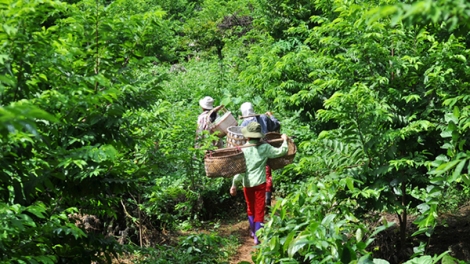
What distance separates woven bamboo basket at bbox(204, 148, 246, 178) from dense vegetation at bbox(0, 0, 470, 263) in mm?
632

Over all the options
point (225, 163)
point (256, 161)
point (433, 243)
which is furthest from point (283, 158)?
point (433, 243)

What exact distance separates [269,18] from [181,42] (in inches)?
258

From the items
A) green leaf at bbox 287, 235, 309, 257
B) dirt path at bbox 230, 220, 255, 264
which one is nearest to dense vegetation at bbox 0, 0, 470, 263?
green leaf at bbox 287, 235, 309, 257

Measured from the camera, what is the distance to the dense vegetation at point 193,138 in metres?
2.93

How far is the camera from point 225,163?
229 inches

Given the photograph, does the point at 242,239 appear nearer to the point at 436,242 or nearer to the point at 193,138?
the point at 193,138

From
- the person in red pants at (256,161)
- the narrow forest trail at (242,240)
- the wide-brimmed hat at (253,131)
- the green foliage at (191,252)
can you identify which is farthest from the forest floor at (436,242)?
the wide-brimmed hat at (253,131)

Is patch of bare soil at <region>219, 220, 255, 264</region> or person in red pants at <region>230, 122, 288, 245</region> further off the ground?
person in red pants at <region>230, 122, 288, 245</region>

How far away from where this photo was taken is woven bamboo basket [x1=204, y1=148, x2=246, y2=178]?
5809mm

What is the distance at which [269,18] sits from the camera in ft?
38.3

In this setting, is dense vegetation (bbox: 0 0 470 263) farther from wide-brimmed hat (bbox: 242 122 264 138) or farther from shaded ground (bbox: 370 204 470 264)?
wide-brimmed hat (bbox: 242 122 264 138)

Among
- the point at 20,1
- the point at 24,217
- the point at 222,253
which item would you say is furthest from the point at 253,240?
the point at 20,1

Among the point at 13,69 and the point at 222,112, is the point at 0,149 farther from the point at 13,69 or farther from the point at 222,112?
the point at 222,112

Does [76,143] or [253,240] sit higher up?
[76,143]
